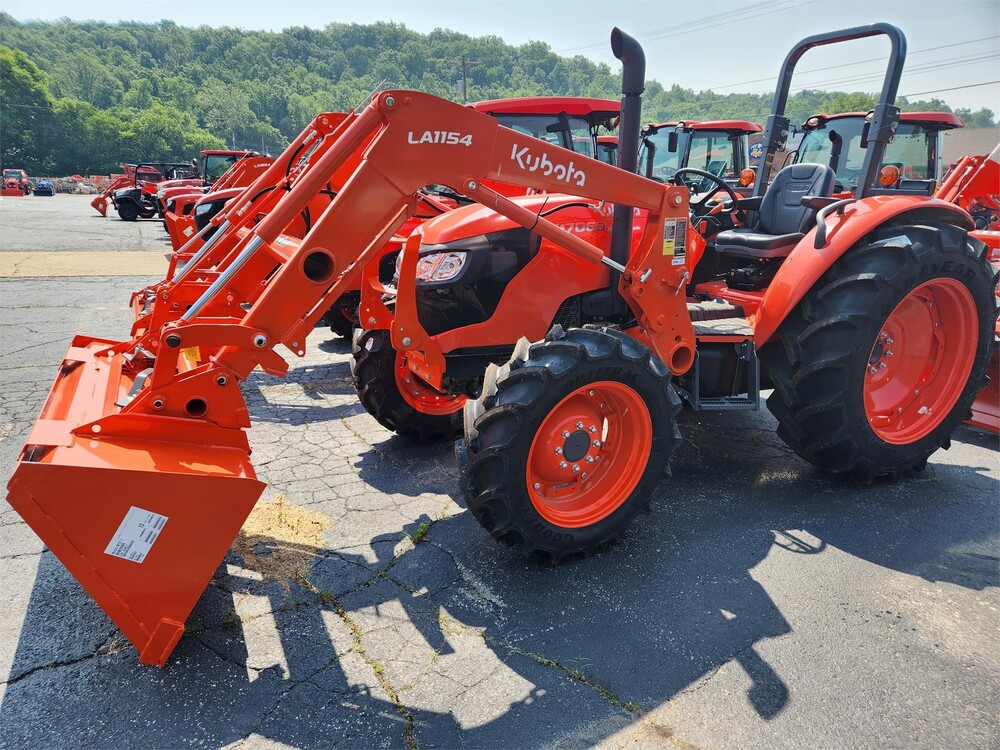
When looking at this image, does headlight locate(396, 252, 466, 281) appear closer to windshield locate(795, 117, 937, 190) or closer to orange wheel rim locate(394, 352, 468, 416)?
orange wheel rim locate(394, 352, 468, 416)

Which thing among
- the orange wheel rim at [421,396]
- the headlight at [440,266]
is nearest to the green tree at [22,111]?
the orange wheel rim at [421,396]

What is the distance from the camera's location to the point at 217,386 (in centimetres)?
233

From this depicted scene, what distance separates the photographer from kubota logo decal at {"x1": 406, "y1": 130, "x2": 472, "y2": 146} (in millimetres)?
2432

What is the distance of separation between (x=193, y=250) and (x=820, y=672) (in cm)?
508

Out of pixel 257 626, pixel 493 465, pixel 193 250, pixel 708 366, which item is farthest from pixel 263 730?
pixel 193 250

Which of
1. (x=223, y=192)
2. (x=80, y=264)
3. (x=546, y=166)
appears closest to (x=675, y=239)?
(x=546, y=166)

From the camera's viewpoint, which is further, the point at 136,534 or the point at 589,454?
the point at 589,454

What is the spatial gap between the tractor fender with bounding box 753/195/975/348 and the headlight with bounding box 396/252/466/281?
1.73m

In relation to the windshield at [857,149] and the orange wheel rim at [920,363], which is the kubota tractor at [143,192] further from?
the orange wheel rim at [920,363]

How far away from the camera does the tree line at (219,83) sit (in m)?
47.6

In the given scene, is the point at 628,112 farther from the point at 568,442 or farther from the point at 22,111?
the point at 22,111

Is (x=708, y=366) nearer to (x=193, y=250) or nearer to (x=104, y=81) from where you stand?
(x=193, y=250)

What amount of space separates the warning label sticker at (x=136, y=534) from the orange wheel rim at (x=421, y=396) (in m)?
1.96

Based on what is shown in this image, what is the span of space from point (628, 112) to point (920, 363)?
2550mm
